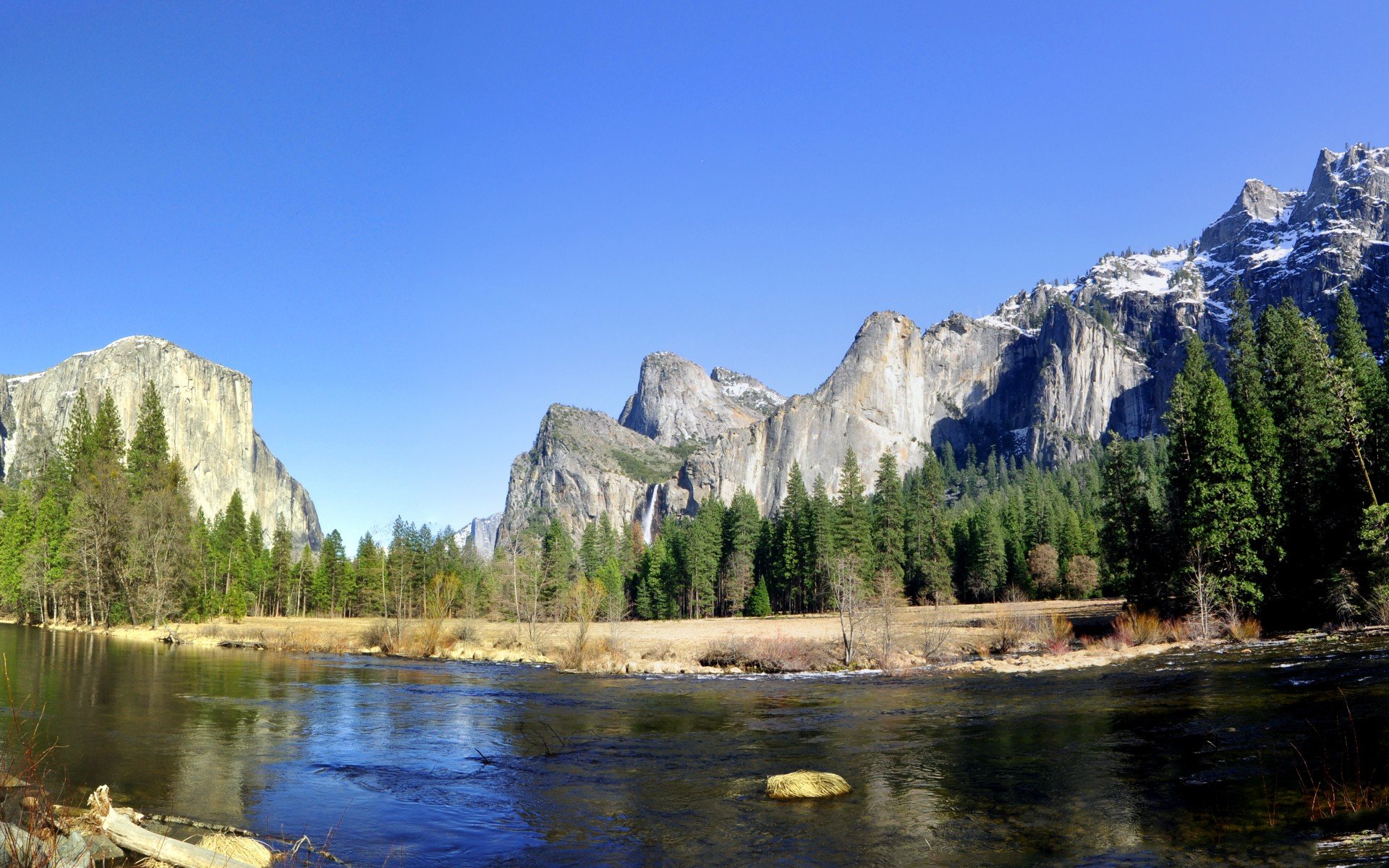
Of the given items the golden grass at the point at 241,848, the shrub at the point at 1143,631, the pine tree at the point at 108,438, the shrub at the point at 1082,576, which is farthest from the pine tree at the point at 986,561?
the golden grass at the point at 241,848

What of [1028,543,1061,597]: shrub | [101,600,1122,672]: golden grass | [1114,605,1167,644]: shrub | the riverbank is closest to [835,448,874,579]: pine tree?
[101,600,1122,672]: golden grass

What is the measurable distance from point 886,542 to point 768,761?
259ft

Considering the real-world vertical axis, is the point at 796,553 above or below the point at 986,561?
above

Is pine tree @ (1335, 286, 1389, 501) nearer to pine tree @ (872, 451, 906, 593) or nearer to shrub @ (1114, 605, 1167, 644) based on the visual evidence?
shrub @ (1114, 605, 1167, 644)

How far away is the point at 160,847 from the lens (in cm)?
1018

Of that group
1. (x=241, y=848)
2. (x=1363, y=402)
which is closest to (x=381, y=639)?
(x=241, y=848)

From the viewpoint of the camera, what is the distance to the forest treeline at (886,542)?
4091 cm

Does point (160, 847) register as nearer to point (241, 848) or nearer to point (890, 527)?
point (241, 848)

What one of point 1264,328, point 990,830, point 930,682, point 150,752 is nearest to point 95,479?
point 150,752

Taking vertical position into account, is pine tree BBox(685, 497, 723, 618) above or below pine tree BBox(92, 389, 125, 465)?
below

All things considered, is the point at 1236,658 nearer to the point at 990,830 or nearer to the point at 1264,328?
the point at 990,830

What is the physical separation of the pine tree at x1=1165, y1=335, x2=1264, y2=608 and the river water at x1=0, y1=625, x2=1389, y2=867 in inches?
389

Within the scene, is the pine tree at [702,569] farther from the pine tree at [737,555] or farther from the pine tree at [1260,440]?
the pine tree at [1260,440]

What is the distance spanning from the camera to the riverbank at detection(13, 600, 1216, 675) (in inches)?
1510
